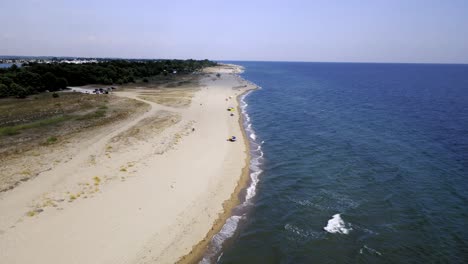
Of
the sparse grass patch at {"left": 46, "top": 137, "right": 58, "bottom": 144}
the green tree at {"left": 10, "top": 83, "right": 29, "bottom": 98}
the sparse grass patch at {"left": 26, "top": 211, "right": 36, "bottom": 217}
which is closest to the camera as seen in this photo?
the sparse grass patch at {"left": 26, "top": 211, "right": 36, "bottom": 217}

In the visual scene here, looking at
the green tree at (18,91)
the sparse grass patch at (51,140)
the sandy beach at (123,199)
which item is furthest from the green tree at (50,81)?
the sparse grass patch at (51,140)

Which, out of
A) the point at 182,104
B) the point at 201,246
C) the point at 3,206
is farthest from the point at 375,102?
the point at 3,206

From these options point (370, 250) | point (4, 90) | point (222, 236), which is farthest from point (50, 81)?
point (370, 250)

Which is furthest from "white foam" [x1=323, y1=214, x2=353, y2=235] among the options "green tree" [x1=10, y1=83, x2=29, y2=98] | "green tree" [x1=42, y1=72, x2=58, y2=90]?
"green tree" [x1=42, y1=72, x2=58, y2=90]

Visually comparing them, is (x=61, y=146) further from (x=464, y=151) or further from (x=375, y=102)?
(x=375, y=102)

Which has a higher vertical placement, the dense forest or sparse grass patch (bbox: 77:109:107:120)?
the dense forest

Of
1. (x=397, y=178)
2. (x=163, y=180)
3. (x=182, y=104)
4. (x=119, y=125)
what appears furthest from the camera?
(x=182, y=104)

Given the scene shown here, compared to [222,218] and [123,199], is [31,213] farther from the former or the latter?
[222,218]

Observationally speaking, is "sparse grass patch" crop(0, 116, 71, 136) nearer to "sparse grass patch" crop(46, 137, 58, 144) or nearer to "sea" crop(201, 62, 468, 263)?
"sparse grass patch" crop(46, 137, 58, 144)
